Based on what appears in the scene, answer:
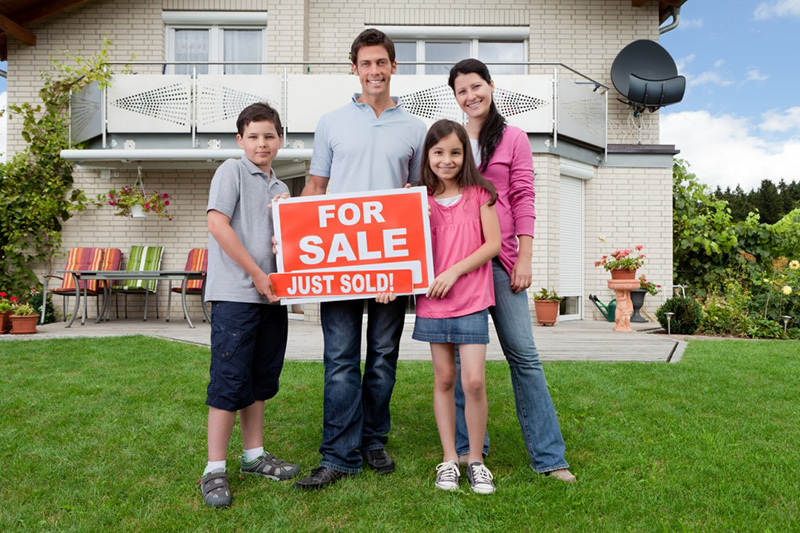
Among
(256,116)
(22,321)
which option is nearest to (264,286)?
→ (256,116)

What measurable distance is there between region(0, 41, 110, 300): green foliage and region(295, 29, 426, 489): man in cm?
794

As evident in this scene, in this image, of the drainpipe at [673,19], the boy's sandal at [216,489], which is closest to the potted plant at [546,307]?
the drainpipe at [673,19]

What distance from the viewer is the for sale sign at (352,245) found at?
7.75 feet

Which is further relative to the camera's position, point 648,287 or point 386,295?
point 648,287

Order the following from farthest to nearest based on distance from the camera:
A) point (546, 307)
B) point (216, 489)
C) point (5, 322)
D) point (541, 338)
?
point (546, 307)
point (5, 322)
point (541, 338)
point (216, 489)

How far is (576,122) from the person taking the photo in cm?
908

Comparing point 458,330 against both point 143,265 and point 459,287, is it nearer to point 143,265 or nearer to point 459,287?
point 459,287

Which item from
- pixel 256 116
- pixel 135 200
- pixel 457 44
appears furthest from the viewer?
pixel 457 44

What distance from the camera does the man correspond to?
2.46 metres

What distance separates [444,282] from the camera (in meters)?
2.31

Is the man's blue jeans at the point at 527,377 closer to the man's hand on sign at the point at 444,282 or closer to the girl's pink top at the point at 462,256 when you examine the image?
the girl's pink top at the point at 462,256

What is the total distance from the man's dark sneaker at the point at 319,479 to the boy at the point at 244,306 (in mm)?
153

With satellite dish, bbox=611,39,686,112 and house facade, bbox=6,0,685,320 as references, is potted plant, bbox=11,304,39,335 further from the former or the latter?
satellite dish, bbox=611,39,686,112

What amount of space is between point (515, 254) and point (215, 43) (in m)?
9.10
